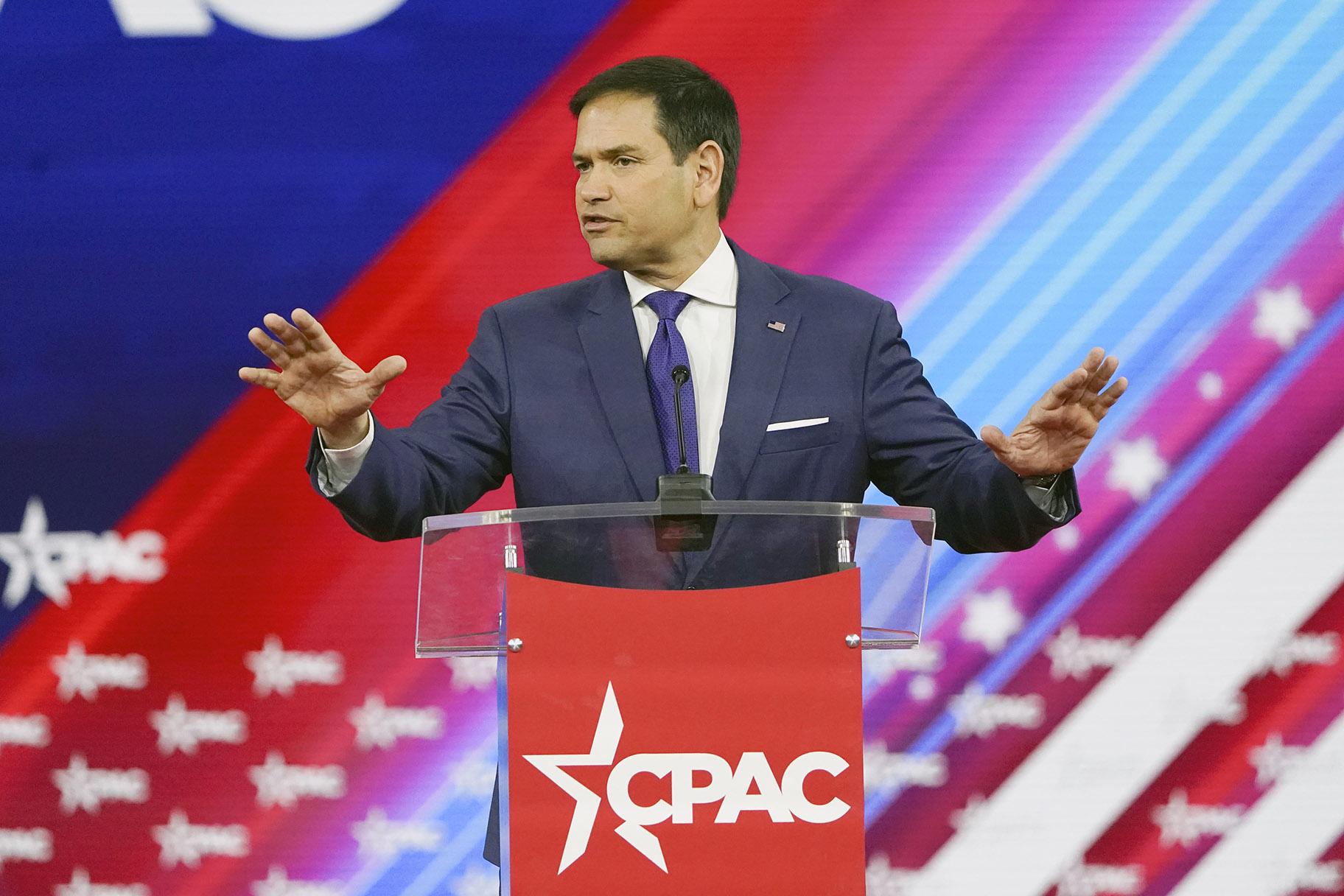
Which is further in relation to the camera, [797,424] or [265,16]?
[265,16]

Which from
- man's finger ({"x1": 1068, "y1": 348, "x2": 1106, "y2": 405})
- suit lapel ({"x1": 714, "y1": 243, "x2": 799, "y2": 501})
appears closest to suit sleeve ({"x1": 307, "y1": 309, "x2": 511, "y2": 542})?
suit lapel ({"x1": 714, "y1": 243, "x2": 799, "y2": 501})

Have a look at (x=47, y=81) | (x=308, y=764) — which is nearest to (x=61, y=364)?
(x=47, y=81)

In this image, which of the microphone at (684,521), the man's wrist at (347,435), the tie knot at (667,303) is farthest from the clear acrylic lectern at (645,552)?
the tie knot at (667,303)

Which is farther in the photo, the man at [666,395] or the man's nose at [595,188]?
the man's nose at [595,188]

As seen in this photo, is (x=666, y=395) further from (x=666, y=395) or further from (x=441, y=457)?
(x=441, y=457)

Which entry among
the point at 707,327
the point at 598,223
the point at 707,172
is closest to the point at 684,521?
the point at 707,327

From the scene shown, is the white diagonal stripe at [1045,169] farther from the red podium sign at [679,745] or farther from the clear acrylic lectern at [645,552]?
the red podium sign at [679,745]

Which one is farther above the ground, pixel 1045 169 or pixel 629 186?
pixel 1045 169

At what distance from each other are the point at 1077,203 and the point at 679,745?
201 cm

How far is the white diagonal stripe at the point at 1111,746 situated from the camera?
2.95 m

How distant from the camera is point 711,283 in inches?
84.5

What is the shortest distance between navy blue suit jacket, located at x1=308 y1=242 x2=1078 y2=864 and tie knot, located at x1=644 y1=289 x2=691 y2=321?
4 cm

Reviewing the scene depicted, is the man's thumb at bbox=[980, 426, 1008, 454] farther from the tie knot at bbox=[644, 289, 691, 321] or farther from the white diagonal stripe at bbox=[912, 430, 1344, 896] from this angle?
the white diagonal stripe at bbox=[912, 430, 1344, 896]

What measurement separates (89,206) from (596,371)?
5.20 feet
